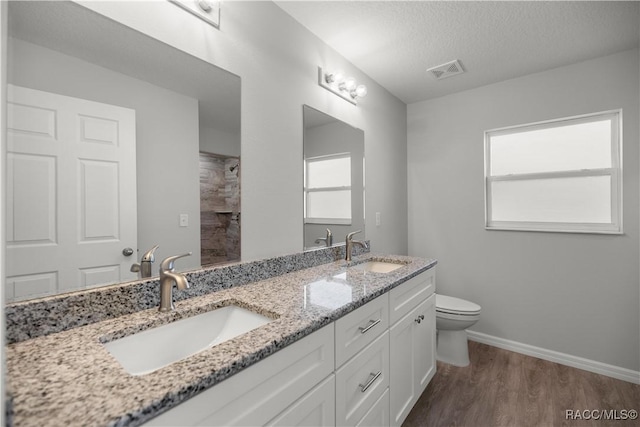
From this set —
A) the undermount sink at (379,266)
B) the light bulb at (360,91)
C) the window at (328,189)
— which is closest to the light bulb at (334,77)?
the light bulb at (360,91)

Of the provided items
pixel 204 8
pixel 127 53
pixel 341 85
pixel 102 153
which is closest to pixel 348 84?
pixel 341 85

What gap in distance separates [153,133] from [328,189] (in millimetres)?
1175

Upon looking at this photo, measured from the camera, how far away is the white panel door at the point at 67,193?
2.67 feet

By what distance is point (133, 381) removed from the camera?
0.61 metres

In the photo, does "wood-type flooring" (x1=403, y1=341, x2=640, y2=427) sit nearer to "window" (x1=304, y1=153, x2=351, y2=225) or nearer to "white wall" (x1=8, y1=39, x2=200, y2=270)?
"window" (x1=304, y1=153, x2=351, y2=225)

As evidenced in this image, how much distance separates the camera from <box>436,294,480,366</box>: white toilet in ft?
7.34

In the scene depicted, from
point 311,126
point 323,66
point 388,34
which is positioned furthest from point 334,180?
point 388,34

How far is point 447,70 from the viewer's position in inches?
92.8

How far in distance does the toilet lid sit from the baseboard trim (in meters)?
0.56

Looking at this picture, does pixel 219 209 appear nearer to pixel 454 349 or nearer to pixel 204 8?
pixel 204 8

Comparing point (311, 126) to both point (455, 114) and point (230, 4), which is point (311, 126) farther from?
point (455, 114)

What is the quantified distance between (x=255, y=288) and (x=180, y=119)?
0.79m

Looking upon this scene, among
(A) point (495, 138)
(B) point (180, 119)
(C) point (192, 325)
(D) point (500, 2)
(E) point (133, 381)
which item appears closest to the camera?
(E) point (133, 381)

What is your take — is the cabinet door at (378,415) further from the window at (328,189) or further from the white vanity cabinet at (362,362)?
the window at (328,189)
